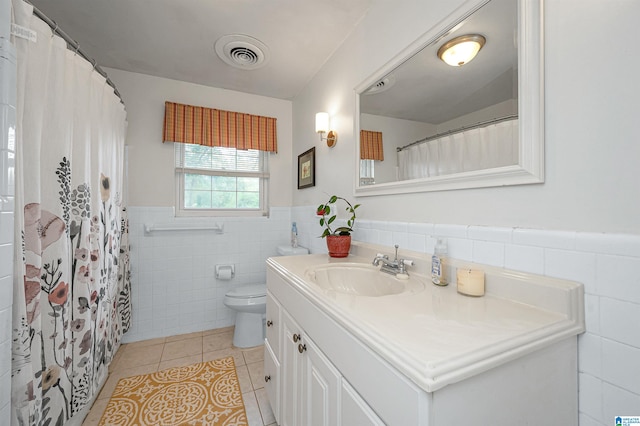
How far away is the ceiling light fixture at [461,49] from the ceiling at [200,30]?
2.36 ft

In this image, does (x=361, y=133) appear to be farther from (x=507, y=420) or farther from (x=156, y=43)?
(x=156, y=43)

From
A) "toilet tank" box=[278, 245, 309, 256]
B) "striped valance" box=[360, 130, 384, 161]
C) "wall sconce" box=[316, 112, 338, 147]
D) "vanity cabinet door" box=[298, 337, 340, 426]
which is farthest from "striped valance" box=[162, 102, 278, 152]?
"vanity cabinet door" box=[298, 337, 340, 426]

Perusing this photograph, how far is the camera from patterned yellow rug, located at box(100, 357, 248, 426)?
136 centimetres

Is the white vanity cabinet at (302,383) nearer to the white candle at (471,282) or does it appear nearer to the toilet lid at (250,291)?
the white candle at (471,282)

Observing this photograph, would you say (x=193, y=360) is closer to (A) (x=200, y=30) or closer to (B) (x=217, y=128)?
(B) (x=217, y=128)

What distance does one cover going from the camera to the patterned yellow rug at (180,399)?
53.6 inches

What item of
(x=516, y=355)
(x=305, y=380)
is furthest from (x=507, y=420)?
(x=305, y=380)

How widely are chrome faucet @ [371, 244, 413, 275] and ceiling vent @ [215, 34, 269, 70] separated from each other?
1.68 metres

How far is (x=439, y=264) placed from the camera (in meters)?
0.94

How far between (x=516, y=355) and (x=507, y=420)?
137 millimetres

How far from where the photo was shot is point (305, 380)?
911mm

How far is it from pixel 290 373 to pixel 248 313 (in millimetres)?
1163

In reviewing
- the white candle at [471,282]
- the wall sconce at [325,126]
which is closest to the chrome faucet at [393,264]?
the white candle at [471,282]

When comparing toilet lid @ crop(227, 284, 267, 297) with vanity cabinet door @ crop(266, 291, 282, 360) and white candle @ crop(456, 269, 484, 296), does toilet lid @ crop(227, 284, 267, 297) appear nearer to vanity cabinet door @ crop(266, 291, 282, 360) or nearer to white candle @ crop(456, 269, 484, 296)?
vanity cabinet door @ crop(266, 291, 282, 360)
